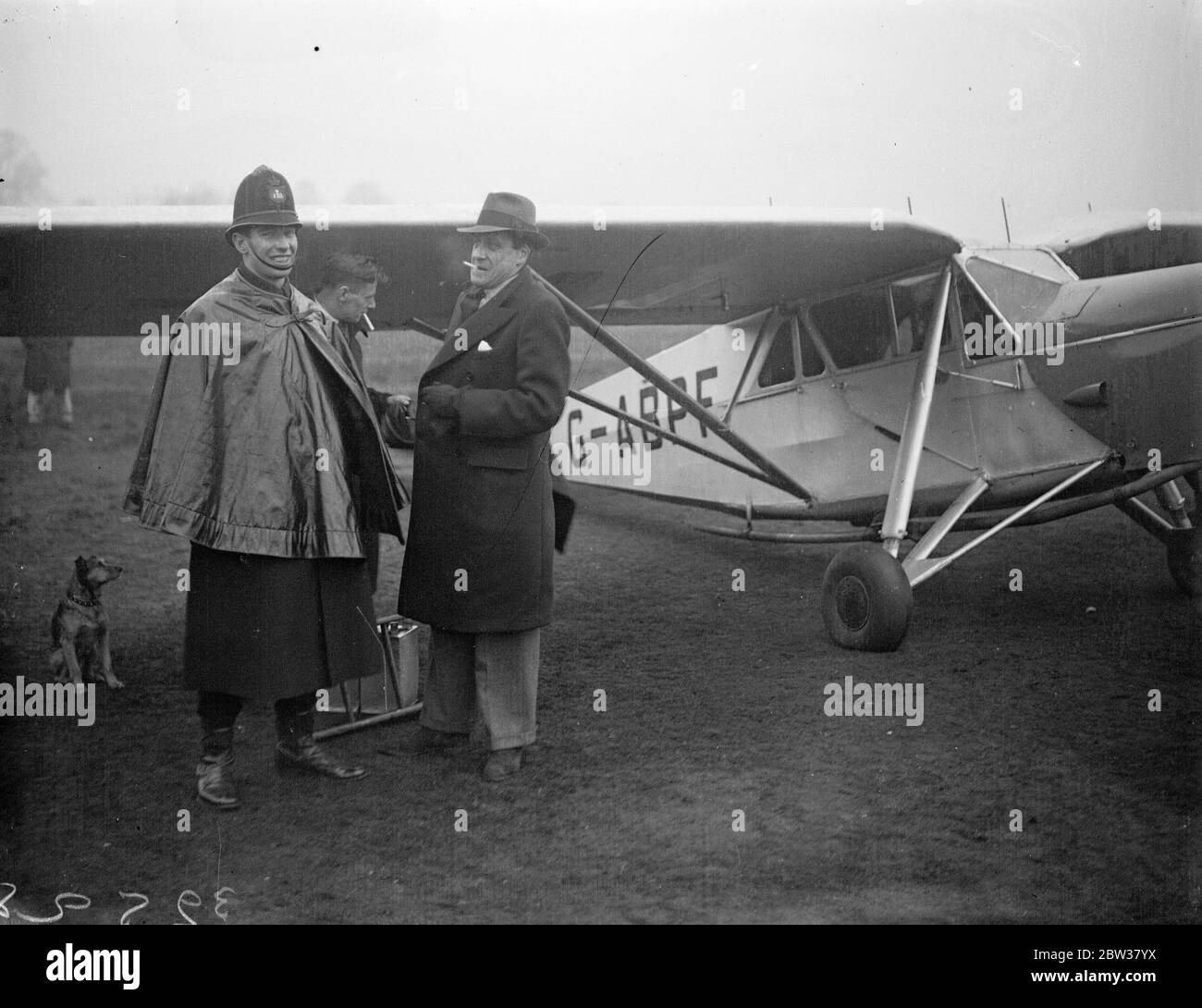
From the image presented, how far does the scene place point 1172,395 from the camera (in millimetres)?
3719

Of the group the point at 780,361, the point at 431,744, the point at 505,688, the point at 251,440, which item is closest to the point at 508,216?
the point at 251,440

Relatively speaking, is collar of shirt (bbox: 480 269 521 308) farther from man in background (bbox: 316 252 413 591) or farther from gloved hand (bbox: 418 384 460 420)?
man in background (bbox: 316 252 413 591)

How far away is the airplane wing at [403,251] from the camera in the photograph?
319 centimetres

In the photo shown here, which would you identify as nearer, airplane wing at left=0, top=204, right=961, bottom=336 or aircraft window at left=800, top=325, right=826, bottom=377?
airplane wing at left=0, top=204, right=961, bottom=336

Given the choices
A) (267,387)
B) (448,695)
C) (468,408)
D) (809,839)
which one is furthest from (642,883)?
(267,387)

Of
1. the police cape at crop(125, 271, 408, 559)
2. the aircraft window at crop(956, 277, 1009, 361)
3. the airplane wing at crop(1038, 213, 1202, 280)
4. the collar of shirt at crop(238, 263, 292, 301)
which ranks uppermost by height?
the airplane wing at crop(1038, 213, 1202, 280)

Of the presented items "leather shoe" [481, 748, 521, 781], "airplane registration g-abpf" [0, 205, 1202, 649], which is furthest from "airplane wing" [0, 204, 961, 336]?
"leather shoe" [481, 748, 521, 781]

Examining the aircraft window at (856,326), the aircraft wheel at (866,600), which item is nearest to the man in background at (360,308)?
the aircraft wheel at (866,600)

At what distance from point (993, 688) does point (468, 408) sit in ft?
6.56

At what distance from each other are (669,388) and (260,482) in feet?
5.46

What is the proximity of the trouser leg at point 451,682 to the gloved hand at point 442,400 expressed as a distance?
69cm

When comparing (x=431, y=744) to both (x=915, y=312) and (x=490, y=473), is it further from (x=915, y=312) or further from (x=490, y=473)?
(x=915, y=312)

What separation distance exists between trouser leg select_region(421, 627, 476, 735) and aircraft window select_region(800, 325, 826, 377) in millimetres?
2751

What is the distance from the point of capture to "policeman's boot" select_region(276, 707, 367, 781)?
299 centimetres
